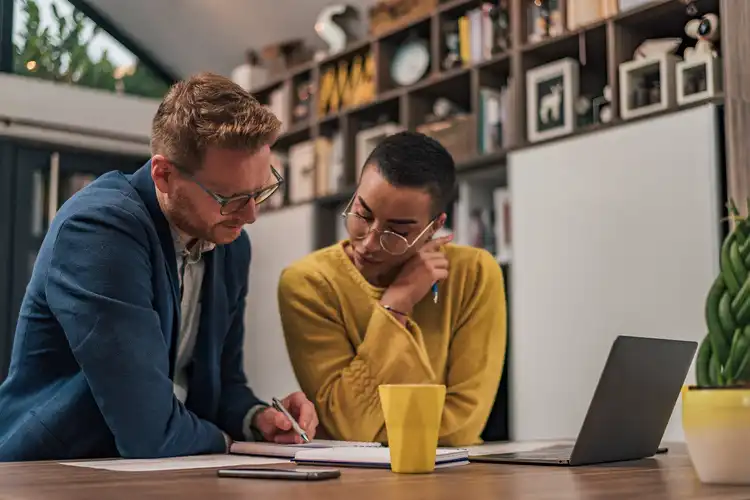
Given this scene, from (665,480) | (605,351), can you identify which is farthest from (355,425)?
(605,351)

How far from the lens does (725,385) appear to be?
969 millimetres

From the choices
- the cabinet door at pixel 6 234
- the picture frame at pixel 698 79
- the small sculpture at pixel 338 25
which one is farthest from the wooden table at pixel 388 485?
the cabinet door at pixel 6 234

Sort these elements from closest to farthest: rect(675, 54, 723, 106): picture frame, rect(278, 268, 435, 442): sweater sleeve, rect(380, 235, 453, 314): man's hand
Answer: rect(278, 268, 435, 442): sweater sleeve → rect(380, 235, 453, 314): man's hand → rect(675, 54, 723, 106): picture frame

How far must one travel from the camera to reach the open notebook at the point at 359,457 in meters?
1.12

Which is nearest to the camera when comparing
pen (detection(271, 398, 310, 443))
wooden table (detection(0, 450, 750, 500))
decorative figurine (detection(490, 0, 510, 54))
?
wooden table (detection(0, 450, 750, 500))

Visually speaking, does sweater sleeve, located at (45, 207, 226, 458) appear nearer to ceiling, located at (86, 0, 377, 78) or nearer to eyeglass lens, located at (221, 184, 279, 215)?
eyeglass lens, located at (221, 184, 279, 215)

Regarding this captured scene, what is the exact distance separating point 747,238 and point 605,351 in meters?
2.05

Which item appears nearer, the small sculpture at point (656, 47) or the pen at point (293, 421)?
the pen at point (293, 421)

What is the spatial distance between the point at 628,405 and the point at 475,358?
71cm

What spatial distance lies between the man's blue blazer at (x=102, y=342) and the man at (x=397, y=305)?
14.8 inches

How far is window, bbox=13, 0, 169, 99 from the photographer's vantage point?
15.7 ft

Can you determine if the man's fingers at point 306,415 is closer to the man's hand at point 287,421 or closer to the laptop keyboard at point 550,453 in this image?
the man's hand at point 287,421

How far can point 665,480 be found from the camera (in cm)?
101

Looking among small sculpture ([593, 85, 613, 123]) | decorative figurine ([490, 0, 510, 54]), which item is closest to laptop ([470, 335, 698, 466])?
small sculpture ([593, 85, 613, 123])
